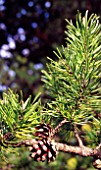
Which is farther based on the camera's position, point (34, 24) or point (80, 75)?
point (34, 24)

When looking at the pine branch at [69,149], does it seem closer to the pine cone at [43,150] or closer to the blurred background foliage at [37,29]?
the pine cone at [43,150]

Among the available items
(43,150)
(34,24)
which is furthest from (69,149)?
(34,24)

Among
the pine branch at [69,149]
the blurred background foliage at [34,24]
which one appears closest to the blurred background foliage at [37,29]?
the blurred background foliage at [34,24]

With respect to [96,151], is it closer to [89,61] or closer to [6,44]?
[89,61]

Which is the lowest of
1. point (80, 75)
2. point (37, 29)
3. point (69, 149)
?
point (69, 149)

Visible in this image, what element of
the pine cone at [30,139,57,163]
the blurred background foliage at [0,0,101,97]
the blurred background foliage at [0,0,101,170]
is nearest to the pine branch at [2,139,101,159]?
the pine cone at [30,139,57,163]

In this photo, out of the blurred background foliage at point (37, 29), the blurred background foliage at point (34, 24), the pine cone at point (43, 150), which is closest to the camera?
the pine cone at point (43, 150)

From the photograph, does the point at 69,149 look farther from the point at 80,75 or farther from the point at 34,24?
the point at 34,24

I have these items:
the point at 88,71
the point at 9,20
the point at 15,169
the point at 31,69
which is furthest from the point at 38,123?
the point at 31,69
